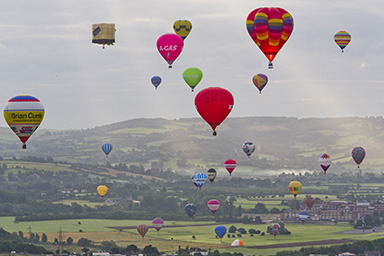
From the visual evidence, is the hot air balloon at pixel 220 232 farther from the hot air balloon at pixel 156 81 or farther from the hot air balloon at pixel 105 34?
the hot air balloon at pixel 105 34

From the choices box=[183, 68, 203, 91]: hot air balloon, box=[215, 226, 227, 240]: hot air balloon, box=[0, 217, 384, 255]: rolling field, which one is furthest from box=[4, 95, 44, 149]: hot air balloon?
box=[215, 226, 227, 240]: hot air balloon

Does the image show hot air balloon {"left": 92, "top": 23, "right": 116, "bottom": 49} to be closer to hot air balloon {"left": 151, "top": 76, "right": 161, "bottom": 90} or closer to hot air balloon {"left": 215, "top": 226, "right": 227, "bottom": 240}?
hot air balloon {"left": 151, "top": 76, "right": 161, "bottom": 90}

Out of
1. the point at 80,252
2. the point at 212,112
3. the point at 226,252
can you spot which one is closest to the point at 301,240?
the point at 226,252

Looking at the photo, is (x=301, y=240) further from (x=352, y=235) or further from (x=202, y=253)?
(x=202, y=253)

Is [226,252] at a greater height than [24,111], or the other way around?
[24,111]

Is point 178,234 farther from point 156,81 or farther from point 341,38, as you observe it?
point 341,38

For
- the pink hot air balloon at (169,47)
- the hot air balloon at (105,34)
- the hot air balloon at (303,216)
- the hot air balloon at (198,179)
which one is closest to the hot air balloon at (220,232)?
the hot air balloon at (198,179)

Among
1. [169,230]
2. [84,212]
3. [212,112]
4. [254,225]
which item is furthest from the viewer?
[84,212]
